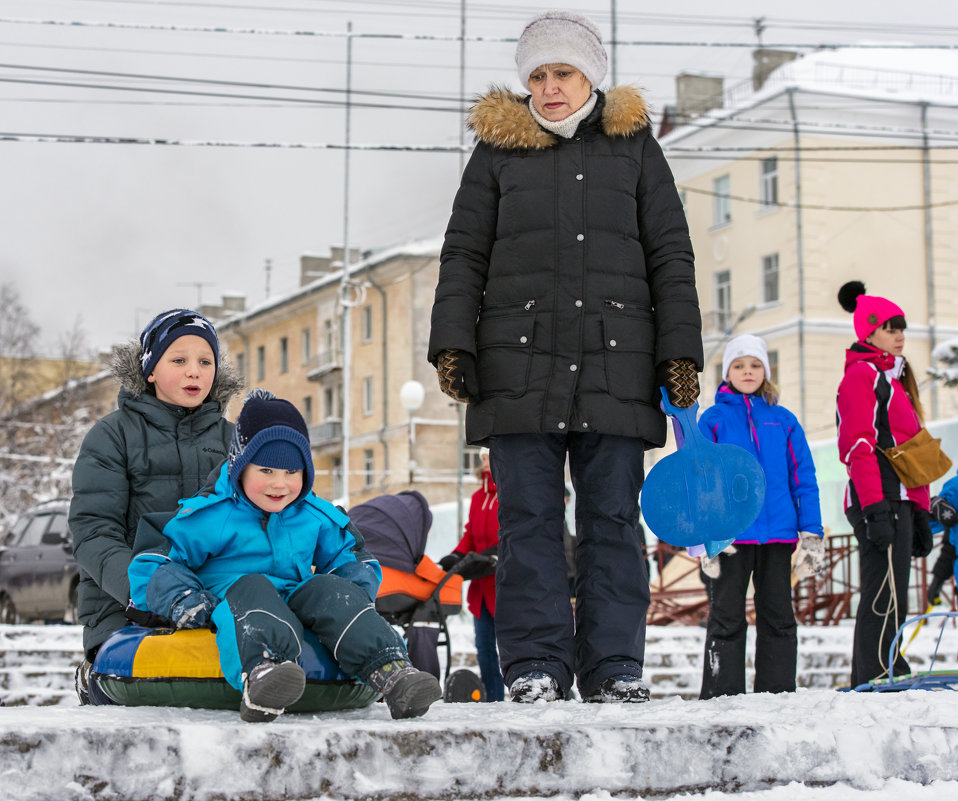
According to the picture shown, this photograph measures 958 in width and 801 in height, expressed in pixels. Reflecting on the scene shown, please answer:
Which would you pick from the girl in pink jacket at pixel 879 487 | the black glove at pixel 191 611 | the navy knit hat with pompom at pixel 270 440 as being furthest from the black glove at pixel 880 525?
the black glove at pixel 191 611

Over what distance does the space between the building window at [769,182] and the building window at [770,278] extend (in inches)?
59.5

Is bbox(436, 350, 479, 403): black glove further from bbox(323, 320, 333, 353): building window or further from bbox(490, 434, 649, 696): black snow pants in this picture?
bbox(323, 320, 333, 353): building window

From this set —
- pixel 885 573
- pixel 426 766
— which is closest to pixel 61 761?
pixel 426 766

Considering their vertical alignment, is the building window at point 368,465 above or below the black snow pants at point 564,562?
above

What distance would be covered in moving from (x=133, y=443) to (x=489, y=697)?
3.52 metres

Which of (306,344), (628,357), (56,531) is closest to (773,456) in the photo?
(628,357)

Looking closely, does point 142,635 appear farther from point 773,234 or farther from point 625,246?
point 773,234

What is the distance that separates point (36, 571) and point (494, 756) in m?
14.2

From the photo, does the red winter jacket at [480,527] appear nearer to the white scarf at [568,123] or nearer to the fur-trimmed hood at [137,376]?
the fur-trimmed hood at [137,376]

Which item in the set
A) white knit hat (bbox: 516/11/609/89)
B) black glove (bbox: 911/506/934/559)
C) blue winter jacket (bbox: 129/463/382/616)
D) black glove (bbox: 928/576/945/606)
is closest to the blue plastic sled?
blue winter jacket (bbox: 129/463/382/616)

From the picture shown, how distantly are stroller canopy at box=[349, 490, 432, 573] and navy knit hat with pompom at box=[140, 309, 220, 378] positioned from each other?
7.32 ft

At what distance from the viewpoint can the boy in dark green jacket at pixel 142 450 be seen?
12.9ft

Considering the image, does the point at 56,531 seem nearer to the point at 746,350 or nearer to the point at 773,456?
the point at 746,350

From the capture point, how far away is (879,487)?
230 inches
